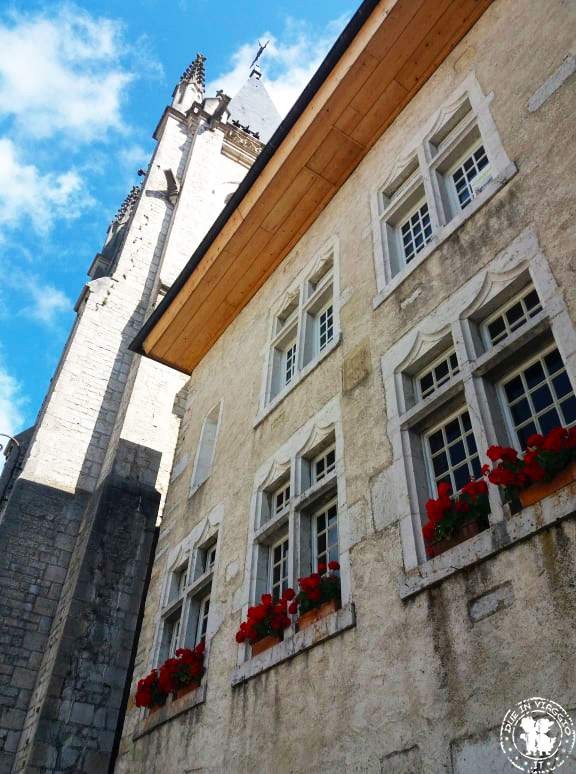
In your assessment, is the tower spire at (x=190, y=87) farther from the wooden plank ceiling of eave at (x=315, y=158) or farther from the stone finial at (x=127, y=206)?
the wooden plank ceiling of eave at (x=315, y=158)

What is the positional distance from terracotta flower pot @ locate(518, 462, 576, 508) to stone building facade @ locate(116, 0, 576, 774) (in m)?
0.06

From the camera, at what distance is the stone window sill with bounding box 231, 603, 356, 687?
4754 mm

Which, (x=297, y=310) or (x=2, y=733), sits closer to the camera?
(x=297, y=310)

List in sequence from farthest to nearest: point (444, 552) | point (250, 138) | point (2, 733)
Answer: point (250, 138) → point (2, 733) → point (444, 552)

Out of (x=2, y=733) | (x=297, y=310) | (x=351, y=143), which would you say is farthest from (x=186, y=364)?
(x=2, y=733)

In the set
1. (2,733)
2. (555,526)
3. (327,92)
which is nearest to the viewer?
(555,526)

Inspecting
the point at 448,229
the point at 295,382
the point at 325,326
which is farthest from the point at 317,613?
the point at 325,326

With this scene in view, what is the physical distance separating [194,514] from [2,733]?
586cm

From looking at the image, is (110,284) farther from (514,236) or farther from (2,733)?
(514,236)

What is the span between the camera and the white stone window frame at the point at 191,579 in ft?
24.6

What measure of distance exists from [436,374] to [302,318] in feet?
9.81

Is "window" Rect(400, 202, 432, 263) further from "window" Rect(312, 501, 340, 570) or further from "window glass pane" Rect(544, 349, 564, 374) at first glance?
"window" Rect(312, 501, 340, 570)

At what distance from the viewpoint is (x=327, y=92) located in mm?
7949

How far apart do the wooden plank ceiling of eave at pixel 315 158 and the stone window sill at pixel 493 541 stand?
5615 millimetres
